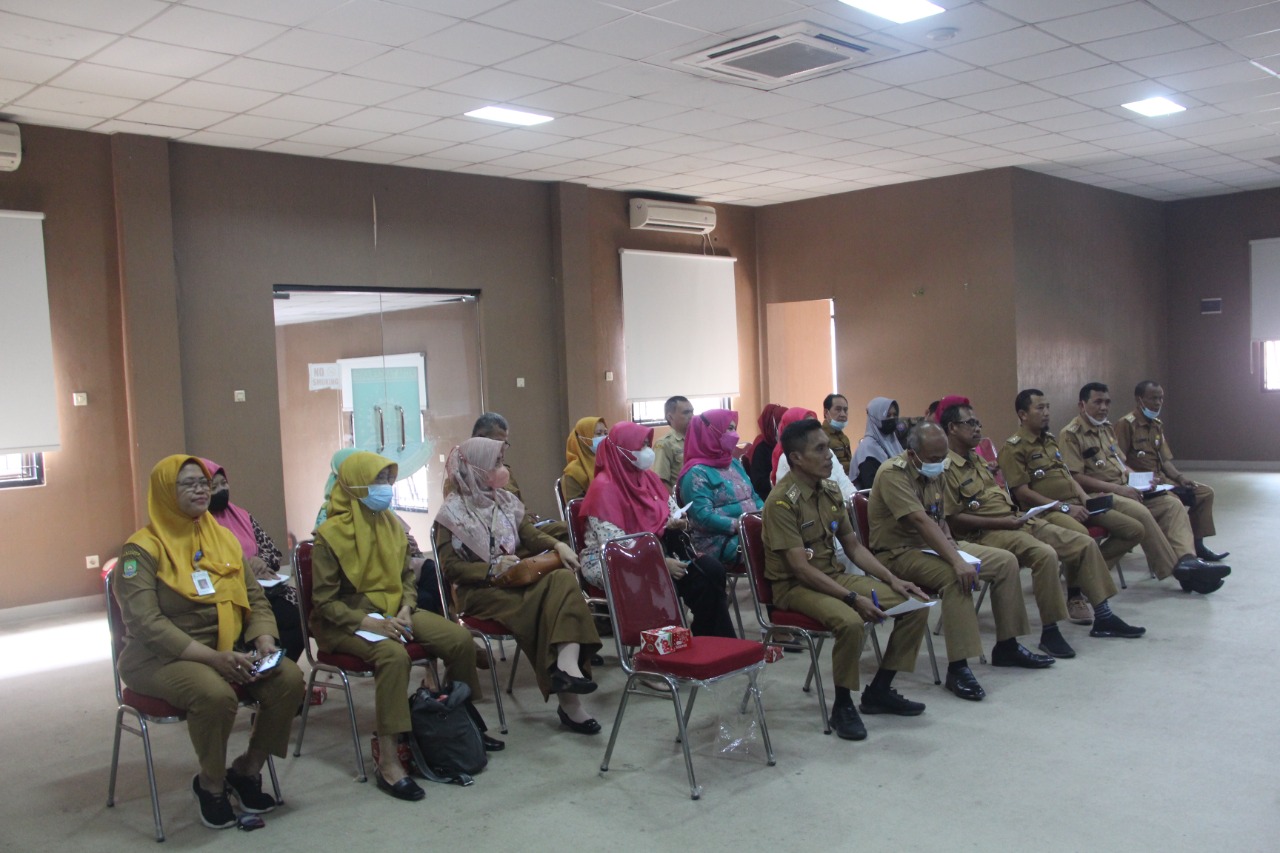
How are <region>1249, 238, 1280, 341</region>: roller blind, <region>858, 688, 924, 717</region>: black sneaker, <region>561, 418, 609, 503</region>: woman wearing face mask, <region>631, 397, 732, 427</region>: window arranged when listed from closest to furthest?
1. <region>858, 688, 924, 717</region>: black sneaker
2. <region>561, 418, 609, 503</region>: woman wearing face mask
3. <region>631, 397, 732, 427</region>: window
4. <region>1249, 238, 1280, 341</region>: roller blind

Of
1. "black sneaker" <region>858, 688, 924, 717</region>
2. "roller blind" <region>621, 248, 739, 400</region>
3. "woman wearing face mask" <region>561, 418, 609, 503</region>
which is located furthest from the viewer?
"roller blind" <region>621, 248, 739, 400</region>

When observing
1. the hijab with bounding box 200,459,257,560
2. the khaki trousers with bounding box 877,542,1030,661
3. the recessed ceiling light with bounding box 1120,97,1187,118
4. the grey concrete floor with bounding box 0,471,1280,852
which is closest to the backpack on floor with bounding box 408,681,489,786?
the grey concrete floor with bounding box 0,471,1280,852

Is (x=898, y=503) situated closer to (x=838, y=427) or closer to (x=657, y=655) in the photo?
(x=657, y=655)

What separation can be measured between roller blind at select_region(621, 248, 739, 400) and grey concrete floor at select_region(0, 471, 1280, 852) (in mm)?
5598

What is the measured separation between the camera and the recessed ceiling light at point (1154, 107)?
7637 mm

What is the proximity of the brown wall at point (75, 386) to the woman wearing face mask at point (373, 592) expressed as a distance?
3928 millimetres

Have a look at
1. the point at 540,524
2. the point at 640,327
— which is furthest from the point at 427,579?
the point at 640,327

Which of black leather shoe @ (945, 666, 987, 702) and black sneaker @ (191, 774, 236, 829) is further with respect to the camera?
black leather shoe @ (945, 666, 987, 702)

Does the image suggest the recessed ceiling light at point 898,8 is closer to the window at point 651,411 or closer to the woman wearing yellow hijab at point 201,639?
the woman wearing yellow hijab at point 201,639

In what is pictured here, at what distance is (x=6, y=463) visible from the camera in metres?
6.78

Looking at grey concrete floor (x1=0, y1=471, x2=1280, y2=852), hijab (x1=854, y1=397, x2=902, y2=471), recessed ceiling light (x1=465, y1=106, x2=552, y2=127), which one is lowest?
grey concrete floor (x1=0, y1=471, x2=1280, y2=852)

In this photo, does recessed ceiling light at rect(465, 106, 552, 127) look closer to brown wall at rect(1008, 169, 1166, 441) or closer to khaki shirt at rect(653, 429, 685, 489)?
khaki shirt at rect(653, 429, 685, 489)

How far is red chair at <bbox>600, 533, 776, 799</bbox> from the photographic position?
11.8 feet

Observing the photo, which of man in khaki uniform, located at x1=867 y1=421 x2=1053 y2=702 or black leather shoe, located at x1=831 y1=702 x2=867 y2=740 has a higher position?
man in khaki uniform, located at x1=867 y1=421 x2=1053 y2=702
